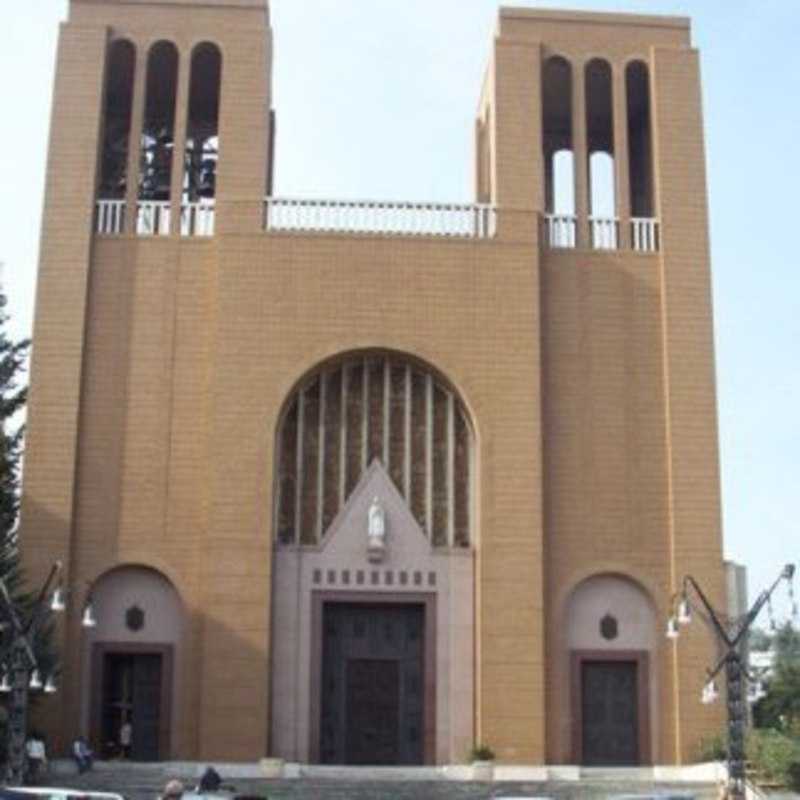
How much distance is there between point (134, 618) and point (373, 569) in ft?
13.7

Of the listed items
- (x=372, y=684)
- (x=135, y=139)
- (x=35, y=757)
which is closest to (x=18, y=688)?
(x=35, y=757)

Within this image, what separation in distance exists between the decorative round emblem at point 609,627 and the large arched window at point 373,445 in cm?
275

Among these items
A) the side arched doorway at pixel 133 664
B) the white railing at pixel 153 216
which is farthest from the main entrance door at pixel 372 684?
the white railing at pixel 153 216

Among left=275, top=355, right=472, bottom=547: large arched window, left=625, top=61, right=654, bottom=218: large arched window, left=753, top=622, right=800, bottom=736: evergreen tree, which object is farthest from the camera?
left=753, top=622, right=800, bottom=736: evergreen tree

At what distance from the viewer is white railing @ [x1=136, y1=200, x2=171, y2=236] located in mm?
29141

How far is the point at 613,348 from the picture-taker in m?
28.7

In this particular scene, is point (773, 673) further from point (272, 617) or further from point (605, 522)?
point (272, 617)

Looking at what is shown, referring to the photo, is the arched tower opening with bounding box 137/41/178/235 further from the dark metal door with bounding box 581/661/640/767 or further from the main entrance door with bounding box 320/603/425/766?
the dark metal door with bounding box 581/661/640/767

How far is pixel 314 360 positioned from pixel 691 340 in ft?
22.3

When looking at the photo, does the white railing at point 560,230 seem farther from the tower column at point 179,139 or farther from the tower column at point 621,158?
the tower column at point 179,139

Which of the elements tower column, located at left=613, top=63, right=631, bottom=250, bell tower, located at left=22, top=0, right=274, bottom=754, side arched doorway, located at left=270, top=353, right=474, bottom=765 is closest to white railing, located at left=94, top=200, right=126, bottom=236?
bell tower, located at left=22, top=0, right=274, bottom=754

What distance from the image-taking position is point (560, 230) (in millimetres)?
29672

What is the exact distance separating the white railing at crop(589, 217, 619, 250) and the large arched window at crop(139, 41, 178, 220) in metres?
7.93

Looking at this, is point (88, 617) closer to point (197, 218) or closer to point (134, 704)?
point (134, 704)
